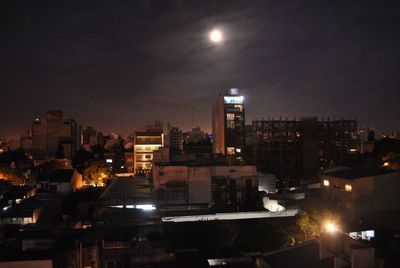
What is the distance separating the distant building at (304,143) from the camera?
2143 inches

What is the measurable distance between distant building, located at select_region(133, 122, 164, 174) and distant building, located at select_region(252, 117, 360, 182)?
54.1 ft

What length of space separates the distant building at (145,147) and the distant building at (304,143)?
16.5 metres

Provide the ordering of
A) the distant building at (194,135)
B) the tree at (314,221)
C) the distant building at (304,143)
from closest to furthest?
the tree at (314,221) → the distant building at (304,143) → the distant building at (194,135)

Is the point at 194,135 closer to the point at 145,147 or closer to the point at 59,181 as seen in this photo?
the point at 145,147

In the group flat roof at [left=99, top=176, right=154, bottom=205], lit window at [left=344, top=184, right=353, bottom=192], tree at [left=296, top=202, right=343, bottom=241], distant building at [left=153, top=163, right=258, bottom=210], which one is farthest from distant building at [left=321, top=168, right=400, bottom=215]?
flat roof at [left=99, top=176, right=154, bottom=205]

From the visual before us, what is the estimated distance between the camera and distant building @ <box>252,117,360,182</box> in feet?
179

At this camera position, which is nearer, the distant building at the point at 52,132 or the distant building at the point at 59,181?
the distant building at the point at 59,181

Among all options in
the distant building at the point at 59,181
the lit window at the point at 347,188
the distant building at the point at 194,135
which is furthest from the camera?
the distant building at the point at 194,135

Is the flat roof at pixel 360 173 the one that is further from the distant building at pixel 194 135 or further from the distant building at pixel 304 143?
the distant building at pixel 194 135

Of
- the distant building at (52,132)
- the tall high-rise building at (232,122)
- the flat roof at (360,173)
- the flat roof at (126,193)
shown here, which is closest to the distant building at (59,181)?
the flat roof at (126,193)

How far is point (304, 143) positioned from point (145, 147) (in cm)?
2545

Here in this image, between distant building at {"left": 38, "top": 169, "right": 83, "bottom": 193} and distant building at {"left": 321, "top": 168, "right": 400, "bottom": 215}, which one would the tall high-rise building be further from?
distant building at {"left": 321, "top": 168, "right": 400, "bottom": 215}

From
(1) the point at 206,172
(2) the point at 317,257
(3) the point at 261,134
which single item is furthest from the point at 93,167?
(2) the point at 317,257

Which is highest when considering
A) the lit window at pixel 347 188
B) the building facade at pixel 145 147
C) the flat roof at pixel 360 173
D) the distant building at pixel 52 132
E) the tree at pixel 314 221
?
the distant building at pixel 52 132
